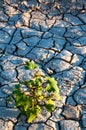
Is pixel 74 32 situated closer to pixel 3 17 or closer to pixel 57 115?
pixel 3 17

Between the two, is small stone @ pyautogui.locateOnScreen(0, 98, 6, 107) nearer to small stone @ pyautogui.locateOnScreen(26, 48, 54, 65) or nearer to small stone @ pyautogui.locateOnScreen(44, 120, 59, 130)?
small stone @ pyautogui.locateOnScreen(44, 120, 59, 130)

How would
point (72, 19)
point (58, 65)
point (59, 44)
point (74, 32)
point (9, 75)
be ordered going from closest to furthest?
point (9, 75), point (58, 65), point (59, 44), point (74, 32), point (72, 19)

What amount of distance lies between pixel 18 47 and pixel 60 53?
585 millimetres

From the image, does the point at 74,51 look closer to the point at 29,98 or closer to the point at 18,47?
the point at 18,47

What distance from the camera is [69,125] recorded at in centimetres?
356

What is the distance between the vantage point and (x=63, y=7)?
538 cm

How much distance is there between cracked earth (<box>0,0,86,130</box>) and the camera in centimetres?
362

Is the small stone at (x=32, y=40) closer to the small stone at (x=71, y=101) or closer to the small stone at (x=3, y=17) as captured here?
the small stone at (x=3, y=17)

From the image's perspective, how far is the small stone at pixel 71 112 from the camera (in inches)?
144

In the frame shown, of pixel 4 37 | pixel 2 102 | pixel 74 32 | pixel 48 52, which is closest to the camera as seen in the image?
pixel 2 102

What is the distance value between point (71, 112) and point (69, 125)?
0.61 feet

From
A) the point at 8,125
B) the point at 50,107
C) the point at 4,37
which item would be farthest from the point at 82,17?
the point at 8,125

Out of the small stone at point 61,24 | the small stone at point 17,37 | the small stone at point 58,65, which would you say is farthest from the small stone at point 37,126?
the small stone at point 61,24

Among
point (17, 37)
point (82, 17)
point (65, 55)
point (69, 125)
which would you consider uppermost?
point (82, 17)
